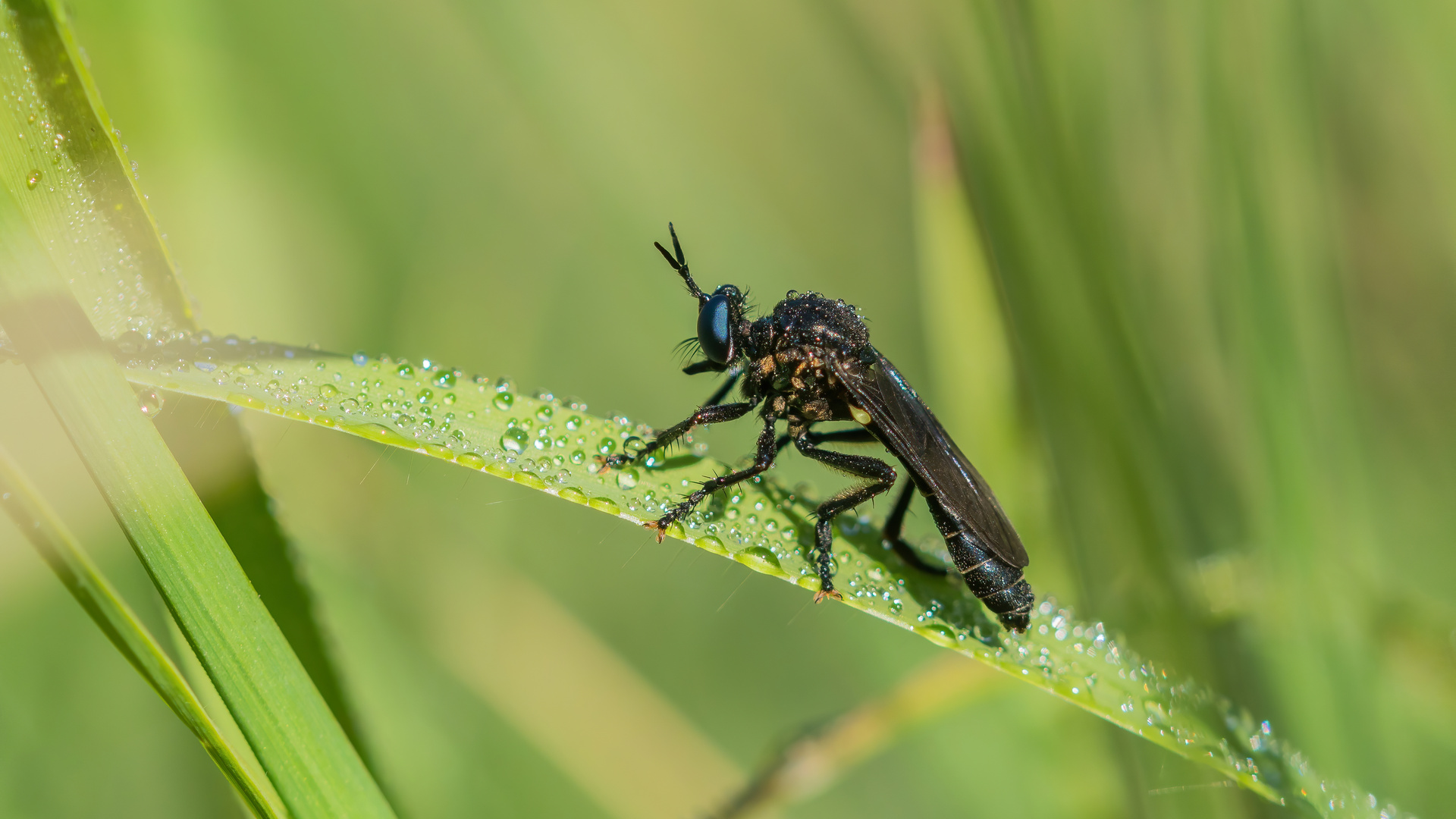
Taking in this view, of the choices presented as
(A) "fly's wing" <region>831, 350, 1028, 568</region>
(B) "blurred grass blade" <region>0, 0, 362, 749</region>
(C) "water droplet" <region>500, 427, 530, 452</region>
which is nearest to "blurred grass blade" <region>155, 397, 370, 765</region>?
(B) "blurred grass blade" <region>0, 0, 362, 749</region>

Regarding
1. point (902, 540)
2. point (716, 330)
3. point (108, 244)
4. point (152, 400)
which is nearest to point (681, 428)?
point (716, 330)

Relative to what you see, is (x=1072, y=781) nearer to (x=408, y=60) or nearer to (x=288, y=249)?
(x=288, y=249)

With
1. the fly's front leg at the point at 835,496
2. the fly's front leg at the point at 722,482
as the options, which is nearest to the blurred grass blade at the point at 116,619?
the fly's front leg at the point at 722,482

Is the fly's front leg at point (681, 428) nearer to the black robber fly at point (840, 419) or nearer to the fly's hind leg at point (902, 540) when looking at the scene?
the black robber fly at point (840, 419)

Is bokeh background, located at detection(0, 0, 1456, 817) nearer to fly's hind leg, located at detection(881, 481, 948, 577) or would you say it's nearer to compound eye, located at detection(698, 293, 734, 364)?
fly's hind leg, located at detection(881, 481, 948, 577)

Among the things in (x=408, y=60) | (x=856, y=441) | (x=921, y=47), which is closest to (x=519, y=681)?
(x=856, y=441)

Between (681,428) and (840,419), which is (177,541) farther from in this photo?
(840,419)

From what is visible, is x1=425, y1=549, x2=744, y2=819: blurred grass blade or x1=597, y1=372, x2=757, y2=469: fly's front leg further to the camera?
x1=425, y1=549, x2=744, y2=819: blurred grass blade

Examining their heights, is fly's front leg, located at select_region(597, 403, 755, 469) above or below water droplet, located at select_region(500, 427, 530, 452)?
below
